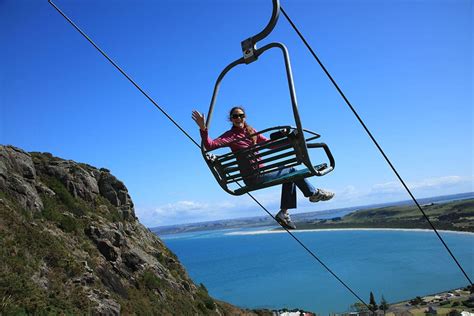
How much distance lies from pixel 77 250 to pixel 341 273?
292 feet

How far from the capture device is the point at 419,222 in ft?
613

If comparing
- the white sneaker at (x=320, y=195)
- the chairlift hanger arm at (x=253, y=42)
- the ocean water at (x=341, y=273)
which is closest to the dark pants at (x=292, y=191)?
the white sneaker at (x=320, y=195)

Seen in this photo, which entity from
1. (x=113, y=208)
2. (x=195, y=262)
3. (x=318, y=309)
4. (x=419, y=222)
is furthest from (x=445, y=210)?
(x=113, y=208)

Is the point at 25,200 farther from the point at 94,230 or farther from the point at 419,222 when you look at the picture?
the point at 419,222

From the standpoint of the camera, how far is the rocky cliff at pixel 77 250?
15.9 m

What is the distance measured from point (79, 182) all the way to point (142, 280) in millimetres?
7814

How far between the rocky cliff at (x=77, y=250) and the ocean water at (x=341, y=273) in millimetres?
53313

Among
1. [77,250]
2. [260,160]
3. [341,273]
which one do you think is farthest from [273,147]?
[341,273]

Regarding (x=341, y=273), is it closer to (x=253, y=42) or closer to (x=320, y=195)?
(x=320, y=195)

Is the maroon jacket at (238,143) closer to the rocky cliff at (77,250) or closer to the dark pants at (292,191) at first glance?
the dark pants at (292,191)

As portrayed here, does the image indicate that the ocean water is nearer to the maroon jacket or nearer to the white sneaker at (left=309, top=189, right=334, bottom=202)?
the white sneaker at (left=309, top=189, right=334, bottom=202)

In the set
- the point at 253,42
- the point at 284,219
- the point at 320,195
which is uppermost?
the point at 253,42

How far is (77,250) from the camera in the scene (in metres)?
20.9

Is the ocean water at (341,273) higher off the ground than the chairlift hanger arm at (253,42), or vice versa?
the chairlift hanger arm at (253,42)
